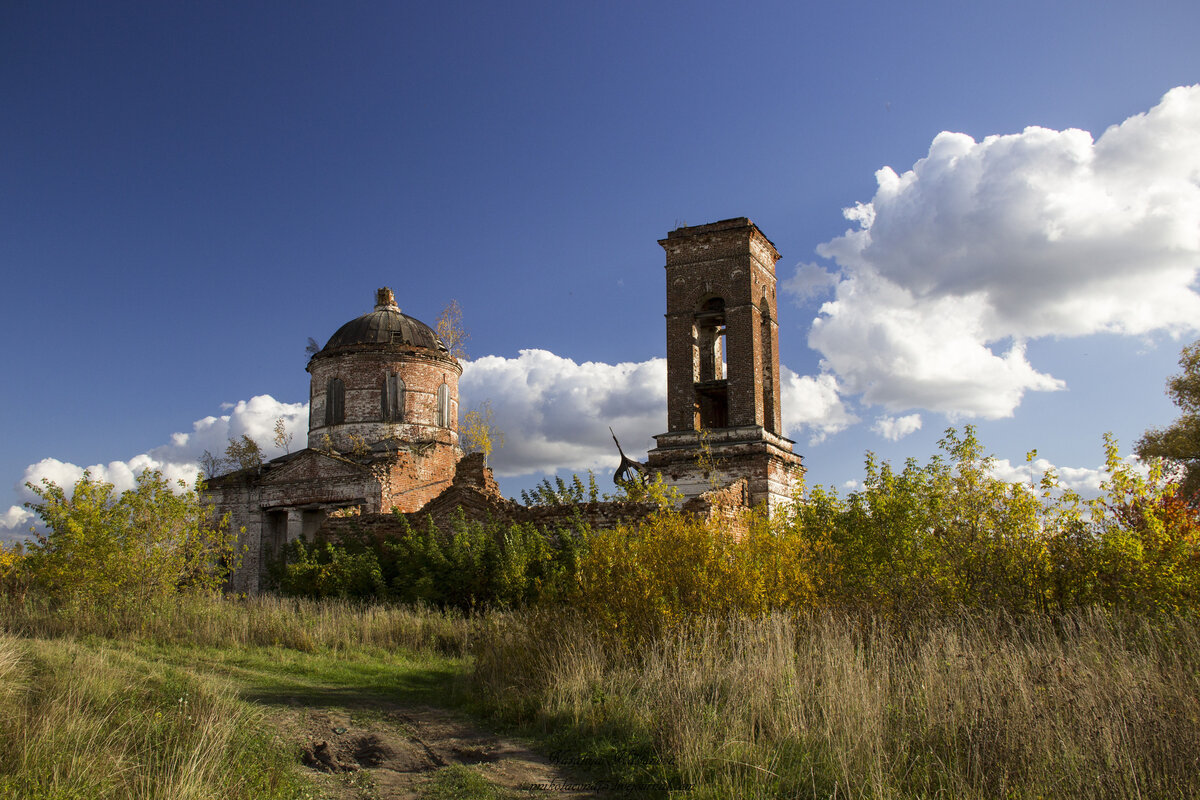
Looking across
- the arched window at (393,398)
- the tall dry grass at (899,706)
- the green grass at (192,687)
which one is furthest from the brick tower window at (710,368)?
the tall dry grass at (899,706)

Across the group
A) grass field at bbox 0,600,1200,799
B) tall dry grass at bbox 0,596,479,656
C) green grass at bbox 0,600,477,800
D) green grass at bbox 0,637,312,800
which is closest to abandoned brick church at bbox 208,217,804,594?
tall dry grass at bbox 0,596,479,656

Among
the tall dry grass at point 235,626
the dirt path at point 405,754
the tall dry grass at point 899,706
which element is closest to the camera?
the tall dry grass at point 899,706

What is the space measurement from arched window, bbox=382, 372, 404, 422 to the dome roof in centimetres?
143

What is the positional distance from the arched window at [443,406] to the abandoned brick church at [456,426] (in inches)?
2.1

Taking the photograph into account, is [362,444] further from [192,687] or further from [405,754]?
[405,754]

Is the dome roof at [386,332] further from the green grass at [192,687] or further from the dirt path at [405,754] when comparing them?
the dirt path at [405,754]

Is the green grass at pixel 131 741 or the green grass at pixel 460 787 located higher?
the green grass at pixel 131 741

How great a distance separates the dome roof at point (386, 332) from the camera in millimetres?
28953

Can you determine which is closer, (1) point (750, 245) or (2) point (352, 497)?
(1) point (750, 245)

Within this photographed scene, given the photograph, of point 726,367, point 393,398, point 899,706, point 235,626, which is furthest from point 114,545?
point 393,398

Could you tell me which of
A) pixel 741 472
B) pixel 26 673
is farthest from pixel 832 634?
pixel 741 472

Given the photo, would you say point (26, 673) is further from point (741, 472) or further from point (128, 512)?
point (741, 472)

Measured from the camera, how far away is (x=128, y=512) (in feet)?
38.5

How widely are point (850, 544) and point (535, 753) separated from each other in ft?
17.4
